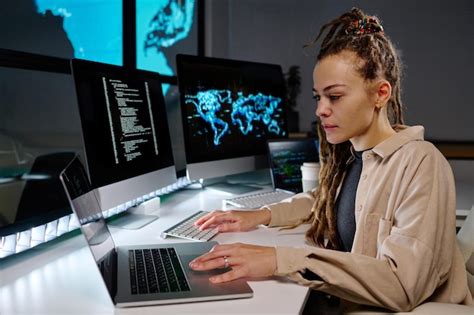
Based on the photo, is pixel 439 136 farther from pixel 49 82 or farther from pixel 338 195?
pixel 49 82

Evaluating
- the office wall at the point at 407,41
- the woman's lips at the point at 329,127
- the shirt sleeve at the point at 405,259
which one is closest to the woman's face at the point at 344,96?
the woman's lips at the point at 329,127

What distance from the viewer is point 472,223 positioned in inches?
46.3

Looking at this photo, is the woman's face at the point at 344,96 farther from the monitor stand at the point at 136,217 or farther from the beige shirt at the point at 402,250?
the monitor stand at the point at 136,217

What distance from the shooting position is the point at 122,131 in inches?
50.7

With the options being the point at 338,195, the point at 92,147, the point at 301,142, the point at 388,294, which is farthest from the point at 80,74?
the point at 301,142

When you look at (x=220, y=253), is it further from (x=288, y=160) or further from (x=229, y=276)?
(x=288, y=160)

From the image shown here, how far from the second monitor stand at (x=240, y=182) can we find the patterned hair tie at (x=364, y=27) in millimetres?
928

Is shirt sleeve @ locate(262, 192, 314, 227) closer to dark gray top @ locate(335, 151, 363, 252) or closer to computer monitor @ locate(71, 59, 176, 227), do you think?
dark gray top @ locate(335, 151, 363, 252)

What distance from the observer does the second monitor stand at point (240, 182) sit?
195 cm

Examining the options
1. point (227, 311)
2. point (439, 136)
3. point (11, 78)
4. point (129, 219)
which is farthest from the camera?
point (439, 136)

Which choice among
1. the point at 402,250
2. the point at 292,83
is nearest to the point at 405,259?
the point at 402,250

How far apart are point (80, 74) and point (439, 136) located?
256 cm

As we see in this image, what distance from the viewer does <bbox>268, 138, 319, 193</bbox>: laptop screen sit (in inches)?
73.4

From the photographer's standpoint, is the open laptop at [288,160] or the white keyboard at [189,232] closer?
the white keyboard at [189,232]
